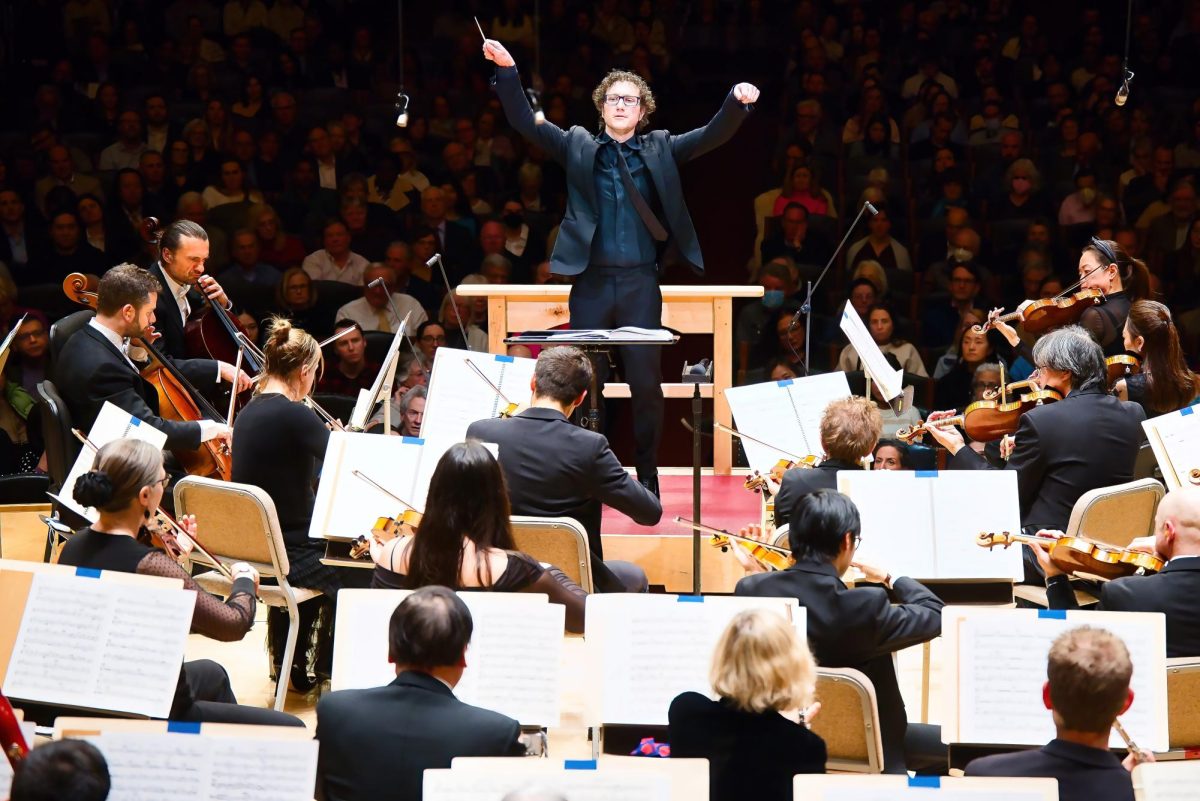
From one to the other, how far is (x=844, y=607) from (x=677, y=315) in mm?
2915

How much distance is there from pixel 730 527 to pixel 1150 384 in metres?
1.51

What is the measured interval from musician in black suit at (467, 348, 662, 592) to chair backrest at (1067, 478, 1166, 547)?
1196 millimetres

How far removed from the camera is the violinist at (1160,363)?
4848mm

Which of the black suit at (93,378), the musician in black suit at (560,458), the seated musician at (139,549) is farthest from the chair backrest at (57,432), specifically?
the seated musician at (139,549)

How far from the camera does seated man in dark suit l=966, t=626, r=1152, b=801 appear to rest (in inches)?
99.6

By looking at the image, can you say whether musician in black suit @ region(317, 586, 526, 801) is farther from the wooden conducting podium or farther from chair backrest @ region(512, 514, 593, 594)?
the wooden conducting podium

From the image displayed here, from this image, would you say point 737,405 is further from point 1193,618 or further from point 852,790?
point 852,790

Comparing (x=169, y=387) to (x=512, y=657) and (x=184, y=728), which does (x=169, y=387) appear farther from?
(x=184, y=728)

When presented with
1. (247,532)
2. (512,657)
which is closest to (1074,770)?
(512,657)

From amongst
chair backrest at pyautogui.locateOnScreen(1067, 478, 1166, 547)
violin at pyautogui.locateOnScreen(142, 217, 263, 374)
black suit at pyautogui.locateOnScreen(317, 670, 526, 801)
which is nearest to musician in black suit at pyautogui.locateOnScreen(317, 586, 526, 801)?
black suit at pyautogui.locateOnScreen(317, 670, 526, 801)

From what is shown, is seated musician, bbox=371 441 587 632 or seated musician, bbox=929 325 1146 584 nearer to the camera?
seated musician, bbox=371 441 587 632

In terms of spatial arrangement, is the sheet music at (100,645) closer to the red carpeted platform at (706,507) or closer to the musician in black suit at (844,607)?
the musician in black suit at (844,607)

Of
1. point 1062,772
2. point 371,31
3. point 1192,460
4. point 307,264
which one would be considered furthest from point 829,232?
point 1062,772

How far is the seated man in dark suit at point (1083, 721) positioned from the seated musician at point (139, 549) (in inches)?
66.8
